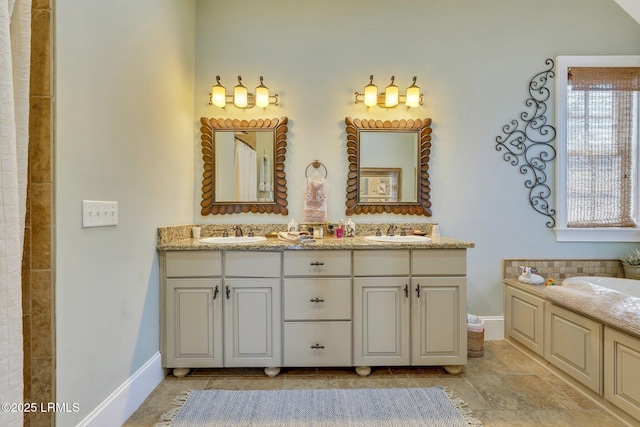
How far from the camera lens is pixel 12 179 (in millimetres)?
942

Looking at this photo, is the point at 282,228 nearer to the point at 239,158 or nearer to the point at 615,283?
the point at 239,158

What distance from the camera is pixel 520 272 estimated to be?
8.36ft

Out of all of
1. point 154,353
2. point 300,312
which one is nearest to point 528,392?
point 300,312

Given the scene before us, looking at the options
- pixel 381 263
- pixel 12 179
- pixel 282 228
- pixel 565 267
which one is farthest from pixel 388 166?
pixel 12 179

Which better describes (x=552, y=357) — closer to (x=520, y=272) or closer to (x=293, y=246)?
(x=520, y=272)

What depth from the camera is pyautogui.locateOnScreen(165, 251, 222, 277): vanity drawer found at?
1.95 meters

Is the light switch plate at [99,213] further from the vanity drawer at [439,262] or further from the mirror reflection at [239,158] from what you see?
the vanity drawer at [439,262]

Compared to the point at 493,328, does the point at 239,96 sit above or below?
above

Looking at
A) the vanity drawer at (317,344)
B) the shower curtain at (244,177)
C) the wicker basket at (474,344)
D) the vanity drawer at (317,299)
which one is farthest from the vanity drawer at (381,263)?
the shower curtain at (244,177)

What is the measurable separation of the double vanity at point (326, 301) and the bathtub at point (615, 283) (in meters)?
1.21

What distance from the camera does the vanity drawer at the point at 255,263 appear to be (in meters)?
1.96

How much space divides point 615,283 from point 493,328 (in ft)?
3.22

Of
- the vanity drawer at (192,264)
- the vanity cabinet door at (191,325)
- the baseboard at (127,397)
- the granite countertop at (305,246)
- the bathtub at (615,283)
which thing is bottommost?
the baseboard at (127,397)

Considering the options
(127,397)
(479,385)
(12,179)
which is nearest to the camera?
(12,179)
